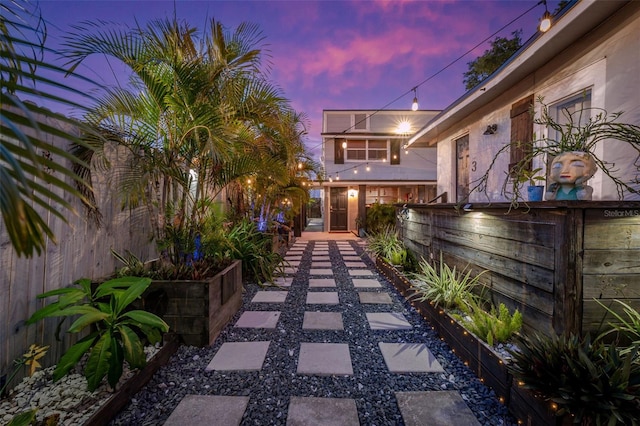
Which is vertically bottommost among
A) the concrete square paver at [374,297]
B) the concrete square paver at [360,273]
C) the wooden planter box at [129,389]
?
the concrete square paver at [374,297]

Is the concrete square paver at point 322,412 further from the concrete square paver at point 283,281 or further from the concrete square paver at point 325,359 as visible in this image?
the concrete square paver at point 283,281

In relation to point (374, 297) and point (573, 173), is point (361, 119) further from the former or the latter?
point (573, 173)

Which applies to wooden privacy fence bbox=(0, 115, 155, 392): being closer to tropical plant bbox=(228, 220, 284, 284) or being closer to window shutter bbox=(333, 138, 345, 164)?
tropical plant bbox=(228, 220, 284, 284)

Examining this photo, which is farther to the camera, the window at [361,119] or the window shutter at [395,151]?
the window at [361,119]

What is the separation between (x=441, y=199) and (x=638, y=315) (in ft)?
14.5

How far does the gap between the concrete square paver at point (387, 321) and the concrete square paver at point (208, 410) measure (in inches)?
55.9

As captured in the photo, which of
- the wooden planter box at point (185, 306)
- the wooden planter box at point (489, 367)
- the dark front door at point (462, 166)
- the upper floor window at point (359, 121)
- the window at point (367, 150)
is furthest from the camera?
the upper floor window at point (359, 121)

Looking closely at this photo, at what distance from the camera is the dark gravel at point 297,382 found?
1.52 m

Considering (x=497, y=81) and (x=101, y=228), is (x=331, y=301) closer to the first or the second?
(x=101, y=228)

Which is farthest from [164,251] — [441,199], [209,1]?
[441,199]

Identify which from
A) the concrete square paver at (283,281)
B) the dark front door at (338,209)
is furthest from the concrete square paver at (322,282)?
the dark front door at (338,209)

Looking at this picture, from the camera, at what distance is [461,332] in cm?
206

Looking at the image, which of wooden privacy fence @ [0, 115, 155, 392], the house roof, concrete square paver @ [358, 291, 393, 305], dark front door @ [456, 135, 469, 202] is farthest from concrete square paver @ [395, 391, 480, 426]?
dark front door @ [456, 135, 469, 202]

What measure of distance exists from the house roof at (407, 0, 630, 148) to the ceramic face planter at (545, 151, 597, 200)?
137 cm
